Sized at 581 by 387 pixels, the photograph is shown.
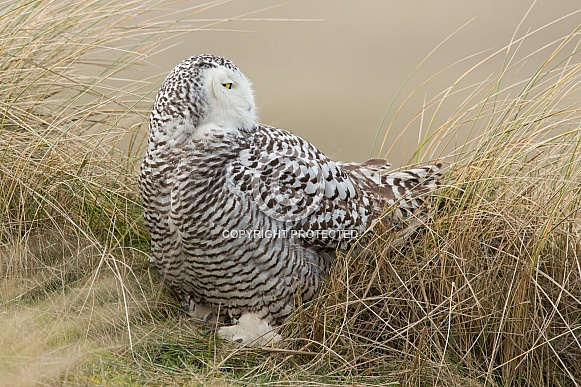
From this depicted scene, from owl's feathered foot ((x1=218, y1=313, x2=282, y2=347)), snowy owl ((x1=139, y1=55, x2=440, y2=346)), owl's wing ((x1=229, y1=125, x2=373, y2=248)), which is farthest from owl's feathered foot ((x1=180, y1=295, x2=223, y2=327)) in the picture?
owl's wing ((x1=229, y1=125, x2=373, y2=248))

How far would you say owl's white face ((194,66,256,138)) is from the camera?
11.3 ft

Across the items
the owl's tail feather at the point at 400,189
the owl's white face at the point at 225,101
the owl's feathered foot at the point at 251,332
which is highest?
the owl's white face at the point at 225,101

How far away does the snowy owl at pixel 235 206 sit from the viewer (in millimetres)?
3410

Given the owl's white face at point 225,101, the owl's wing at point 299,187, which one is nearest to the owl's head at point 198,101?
the owl's white face at point 225,101

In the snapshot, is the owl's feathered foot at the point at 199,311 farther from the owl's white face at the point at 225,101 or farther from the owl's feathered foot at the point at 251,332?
the owl's white face at the point at 225,101

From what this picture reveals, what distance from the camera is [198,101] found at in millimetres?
3410

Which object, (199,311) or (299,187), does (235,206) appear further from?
(199,311)

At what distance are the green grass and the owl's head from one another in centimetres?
71

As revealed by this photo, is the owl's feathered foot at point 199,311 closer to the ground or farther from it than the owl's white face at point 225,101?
closer to the ground

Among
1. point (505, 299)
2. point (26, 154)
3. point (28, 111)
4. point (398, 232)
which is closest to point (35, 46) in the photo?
point (28, 111)

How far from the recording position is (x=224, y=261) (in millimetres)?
3457

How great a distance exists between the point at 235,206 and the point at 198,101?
0.50m

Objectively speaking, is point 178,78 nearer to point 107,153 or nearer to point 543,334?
point 107,153

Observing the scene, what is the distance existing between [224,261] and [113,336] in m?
0.62
